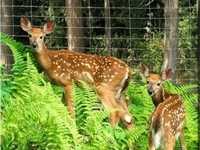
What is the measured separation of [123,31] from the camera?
57.3 ft

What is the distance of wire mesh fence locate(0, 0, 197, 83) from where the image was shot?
12.9 meters

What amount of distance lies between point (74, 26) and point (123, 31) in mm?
4104

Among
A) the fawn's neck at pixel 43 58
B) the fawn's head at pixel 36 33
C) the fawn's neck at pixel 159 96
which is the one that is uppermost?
the fawn's head at pixel 36 33

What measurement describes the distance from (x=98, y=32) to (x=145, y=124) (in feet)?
39.4

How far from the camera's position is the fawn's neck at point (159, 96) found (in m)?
6.37

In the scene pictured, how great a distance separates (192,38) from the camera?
13.1 m

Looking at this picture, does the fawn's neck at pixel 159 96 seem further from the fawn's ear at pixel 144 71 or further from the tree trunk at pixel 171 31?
the tree trunk at pixel 171 31

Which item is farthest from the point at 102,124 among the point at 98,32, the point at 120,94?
the point at 98,32

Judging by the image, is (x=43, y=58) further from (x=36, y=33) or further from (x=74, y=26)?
(x=74, y=26)

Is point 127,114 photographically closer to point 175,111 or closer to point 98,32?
point 175,111

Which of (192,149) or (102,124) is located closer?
(102,124)

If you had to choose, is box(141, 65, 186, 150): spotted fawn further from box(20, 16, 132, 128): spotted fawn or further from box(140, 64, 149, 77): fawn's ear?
box(20, 16, 132, 128): spotted fawn

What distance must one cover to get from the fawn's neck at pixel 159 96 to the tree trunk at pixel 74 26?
20.9 ft

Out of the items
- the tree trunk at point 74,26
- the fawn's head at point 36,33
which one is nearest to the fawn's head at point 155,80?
the fawn's head at point 36,33
